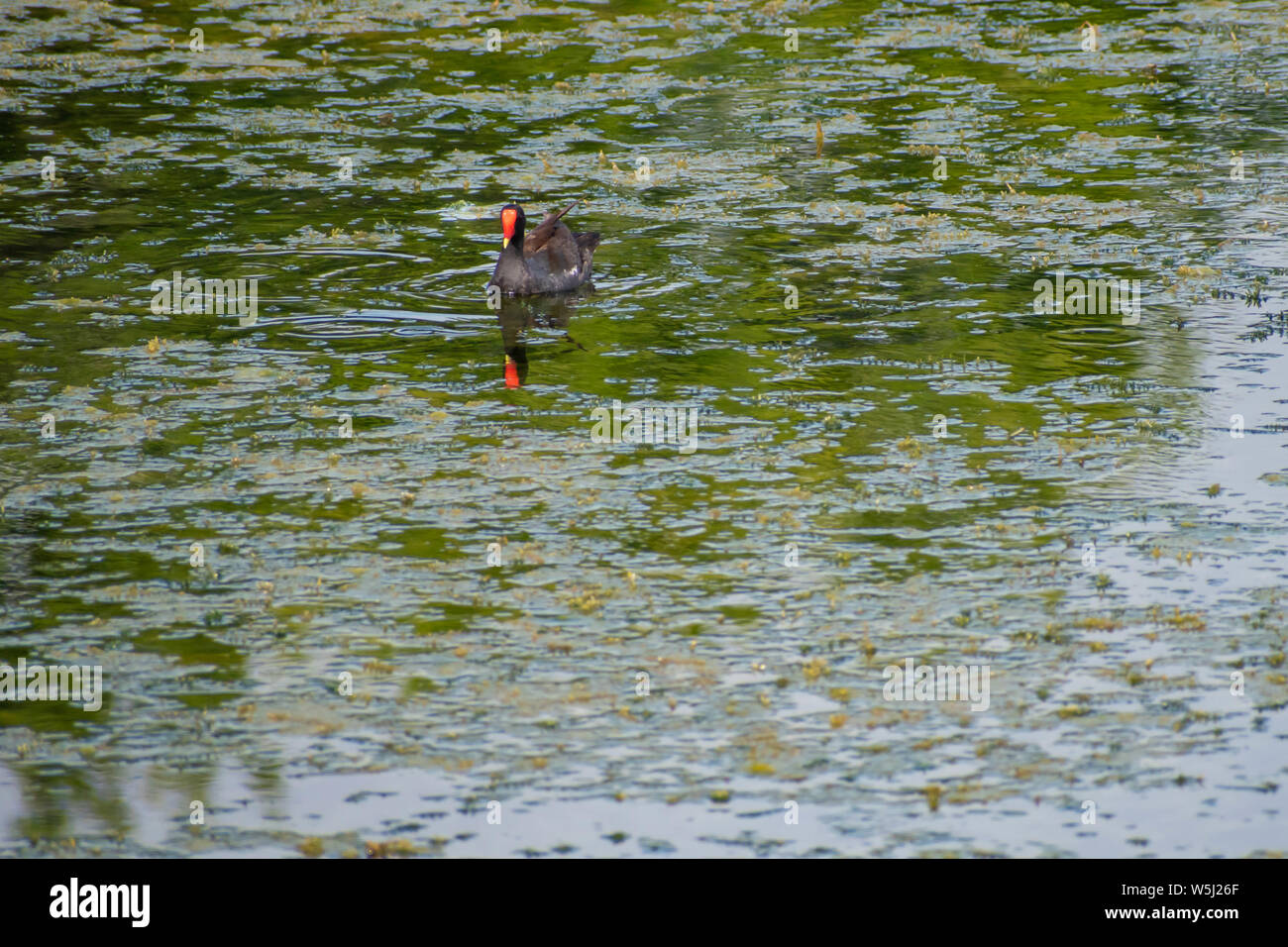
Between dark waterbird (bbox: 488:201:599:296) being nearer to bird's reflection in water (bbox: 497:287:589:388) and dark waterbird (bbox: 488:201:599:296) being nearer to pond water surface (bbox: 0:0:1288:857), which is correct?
bird's reflection in water (bbox: 497:287:589:388)

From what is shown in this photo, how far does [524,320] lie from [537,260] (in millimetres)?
553

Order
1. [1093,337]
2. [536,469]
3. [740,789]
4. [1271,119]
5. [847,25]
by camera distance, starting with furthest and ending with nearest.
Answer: [847,25] → [1271,119] → [1093,337] → [536,469] → [740,789]

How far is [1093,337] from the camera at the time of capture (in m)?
10.9

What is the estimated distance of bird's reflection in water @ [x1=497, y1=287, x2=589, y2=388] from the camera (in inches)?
425

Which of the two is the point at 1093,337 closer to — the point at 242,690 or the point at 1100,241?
the point at 1100,241

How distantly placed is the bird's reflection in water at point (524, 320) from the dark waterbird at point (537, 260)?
78 mm

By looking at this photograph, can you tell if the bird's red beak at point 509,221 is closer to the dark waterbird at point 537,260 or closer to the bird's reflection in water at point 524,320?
the dark waterbird at point 537,260

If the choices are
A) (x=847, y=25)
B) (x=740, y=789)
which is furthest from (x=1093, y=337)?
(x=847, y=25)

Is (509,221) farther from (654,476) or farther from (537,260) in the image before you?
(654,476)

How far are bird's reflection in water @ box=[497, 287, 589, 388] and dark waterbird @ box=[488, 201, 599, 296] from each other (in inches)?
3.1

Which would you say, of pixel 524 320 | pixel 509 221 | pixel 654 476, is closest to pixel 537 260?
pixel 509 221

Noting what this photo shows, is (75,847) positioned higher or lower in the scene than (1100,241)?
lower
